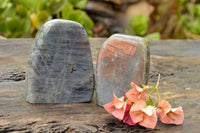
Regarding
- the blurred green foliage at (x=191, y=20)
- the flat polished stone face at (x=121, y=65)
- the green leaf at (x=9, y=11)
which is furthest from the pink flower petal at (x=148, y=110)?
the blurred green foliage at (x=191, y=20)

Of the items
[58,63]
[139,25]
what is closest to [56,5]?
[139,25]

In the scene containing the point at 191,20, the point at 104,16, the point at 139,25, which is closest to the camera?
the point at 139,25

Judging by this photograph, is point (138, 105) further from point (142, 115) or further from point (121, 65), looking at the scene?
point (121, 65)

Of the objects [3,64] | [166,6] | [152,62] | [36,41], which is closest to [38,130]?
[36,41]

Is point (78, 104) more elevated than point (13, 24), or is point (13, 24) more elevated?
point (13, 24)

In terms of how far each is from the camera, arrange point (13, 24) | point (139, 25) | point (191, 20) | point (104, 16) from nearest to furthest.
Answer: point (13, 24), point (139, 25), point (104, 16), point (191, 20)

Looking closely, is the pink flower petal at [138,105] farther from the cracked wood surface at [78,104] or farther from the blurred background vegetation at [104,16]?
the blurred background vegetation at [104,16]

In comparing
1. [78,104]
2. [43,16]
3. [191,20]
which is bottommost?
[78,104]
